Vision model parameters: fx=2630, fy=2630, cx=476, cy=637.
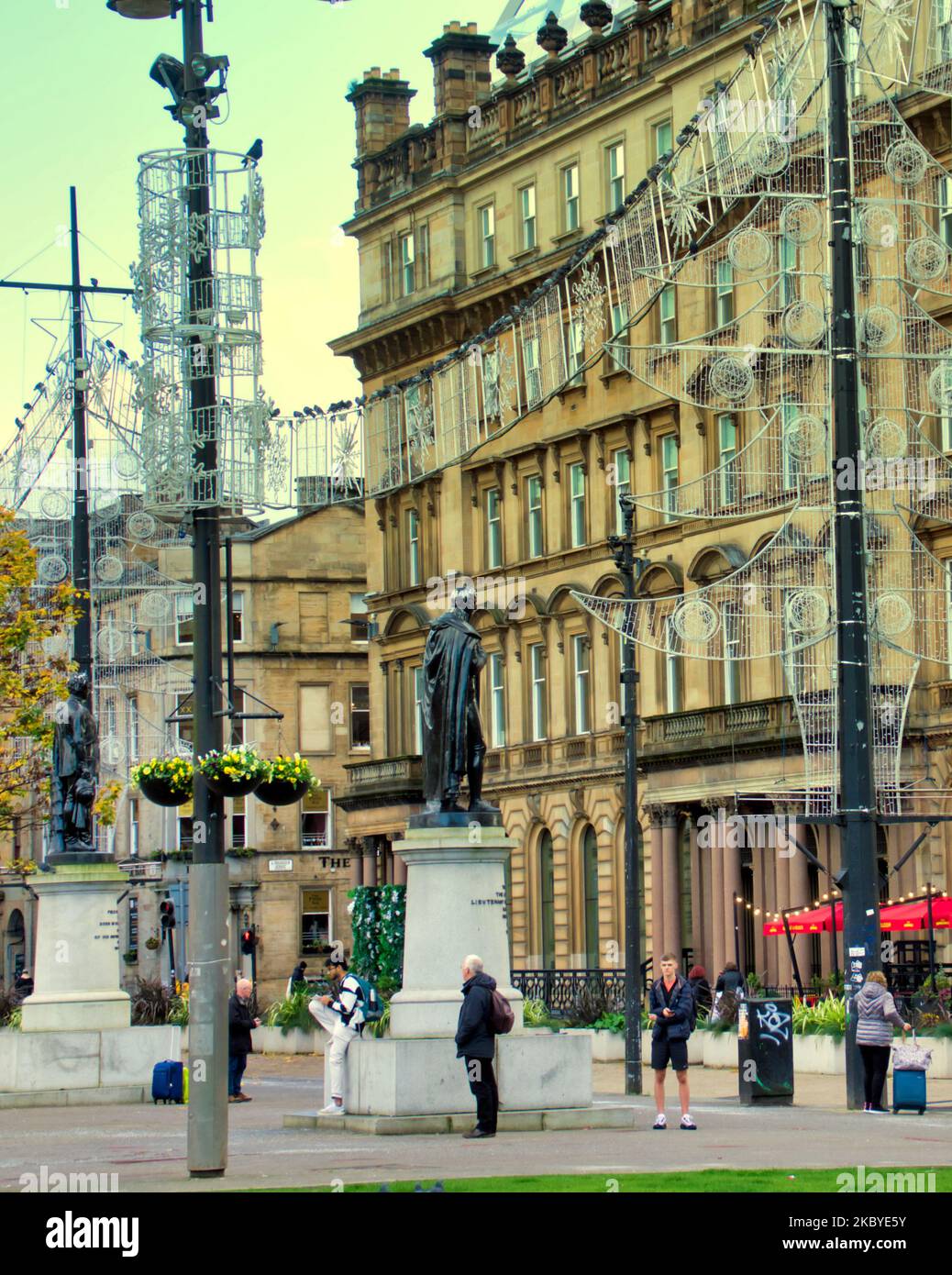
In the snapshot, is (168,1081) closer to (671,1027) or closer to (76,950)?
(76,950)

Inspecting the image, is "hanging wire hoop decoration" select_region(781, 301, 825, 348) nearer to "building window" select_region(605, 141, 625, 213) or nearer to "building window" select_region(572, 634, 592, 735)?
"building window" select_region(605, 141, 625, 213)

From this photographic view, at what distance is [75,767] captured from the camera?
115ft

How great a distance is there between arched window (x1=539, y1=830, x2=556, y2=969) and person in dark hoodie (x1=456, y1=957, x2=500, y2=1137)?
147 feet

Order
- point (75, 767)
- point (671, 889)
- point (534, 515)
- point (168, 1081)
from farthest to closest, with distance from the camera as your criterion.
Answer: point (534, 515), point (671, 889), point (75, 767), point (168, 1081)

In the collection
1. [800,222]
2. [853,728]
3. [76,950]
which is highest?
[800,222]

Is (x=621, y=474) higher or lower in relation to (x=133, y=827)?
higher

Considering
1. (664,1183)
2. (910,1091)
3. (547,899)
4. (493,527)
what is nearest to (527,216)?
(493,527)

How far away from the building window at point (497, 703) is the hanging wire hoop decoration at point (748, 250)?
39296mm

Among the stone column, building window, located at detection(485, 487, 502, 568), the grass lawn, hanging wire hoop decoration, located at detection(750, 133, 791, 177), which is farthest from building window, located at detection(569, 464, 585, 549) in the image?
the grass lawn

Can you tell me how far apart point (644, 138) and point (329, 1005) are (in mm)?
41513

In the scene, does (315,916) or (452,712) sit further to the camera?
(315,916)

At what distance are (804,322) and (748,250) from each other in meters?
1.14

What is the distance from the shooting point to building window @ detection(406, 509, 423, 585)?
247 ft
